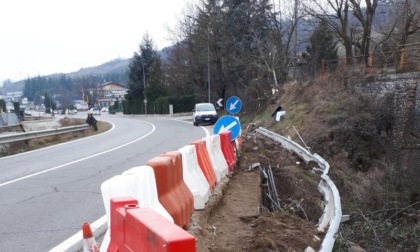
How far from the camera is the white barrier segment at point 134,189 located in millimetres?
3533

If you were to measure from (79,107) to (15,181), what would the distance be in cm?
14295

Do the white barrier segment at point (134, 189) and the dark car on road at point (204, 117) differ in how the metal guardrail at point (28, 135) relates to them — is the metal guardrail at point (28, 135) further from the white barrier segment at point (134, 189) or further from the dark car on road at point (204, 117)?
the white barrier segment at point (134, 189)

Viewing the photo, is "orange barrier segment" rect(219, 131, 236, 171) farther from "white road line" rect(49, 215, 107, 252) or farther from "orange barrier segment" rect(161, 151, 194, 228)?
"white road line" rect(49, 215, 107, 252)

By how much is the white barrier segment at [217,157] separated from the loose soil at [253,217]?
0.18m

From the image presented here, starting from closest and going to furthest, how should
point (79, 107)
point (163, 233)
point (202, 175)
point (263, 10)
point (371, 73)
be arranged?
point (163, 233) < point (202, 175) < point (371, 73) < point (263, 10) < point (79, 107)

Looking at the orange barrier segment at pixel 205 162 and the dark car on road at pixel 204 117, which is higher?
the orange barrier segment at pixel 205 162

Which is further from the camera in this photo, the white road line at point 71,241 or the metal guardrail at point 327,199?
the metal guardrail at point 327,199

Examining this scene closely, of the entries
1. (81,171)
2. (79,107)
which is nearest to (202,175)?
(81,171)

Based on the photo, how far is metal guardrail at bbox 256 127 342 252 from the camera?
522 cm

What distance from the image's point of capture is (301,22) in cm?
3600

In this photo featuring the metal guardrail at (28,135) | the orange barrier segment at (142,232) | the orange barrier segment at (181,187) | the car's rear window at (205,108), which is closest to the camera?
the orange barrier segment at (142,232)

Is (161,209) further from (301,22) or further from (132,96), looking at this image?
(132,96)

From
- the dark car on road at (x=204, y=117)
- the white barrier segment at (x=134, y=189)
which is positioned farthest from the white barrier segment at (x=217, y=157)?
the dark car on road at (x=204, y=117)

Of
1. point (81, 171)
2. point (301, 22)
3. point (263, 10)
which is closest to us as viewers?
point (81, 171)
